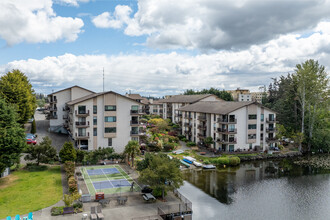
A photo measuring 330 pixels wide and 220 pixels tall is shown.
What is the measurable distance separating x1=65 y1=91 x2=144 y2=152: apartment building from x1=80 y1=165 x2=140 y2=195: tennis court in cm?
808

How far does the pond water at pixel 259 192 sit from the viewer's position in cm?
3070

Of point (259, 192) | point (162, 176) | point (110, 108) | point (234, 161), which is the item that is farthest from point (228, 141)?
point (162, 176)

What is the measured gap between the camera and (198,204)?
33031 mm

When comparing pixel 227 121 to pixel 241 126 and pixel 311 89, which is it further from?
pixel 311 89

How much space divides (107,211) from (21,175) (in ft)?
62.9

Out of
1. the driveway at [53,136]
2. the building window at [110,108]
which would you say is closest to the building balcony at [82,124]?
the building window at [110,108]

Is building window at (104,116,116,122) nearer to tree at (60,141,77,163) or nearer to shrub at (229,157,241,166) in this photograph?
tree at (60,141,77,163)

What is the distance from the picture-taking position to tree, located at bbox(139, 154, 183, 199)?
30.0 m

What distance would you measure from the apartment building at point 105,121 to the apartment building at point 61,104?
1890 cm

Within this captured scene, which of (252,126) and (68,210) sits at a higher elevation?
(252,126)

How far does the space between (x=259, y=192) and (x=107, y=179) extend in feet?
75.3

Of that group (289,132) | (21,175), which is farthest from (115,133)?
(289,132)

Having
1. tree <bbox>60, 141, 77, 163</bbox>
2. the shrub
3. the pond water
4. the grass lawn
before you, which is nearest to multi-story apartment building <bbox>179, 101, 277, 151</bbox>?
the shrub

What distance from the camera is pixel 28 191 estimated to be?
3272 cm
